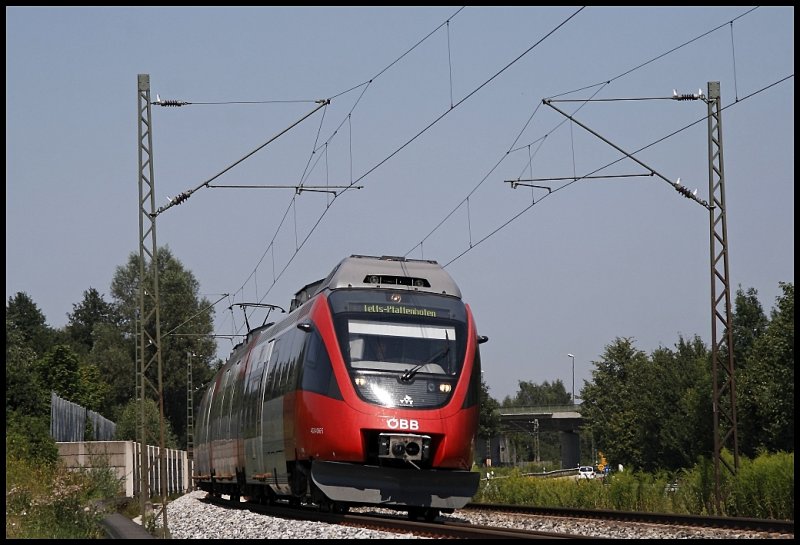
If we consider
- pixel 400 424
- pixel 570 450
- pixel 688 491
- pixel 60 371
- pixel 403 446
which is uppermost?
pixel 60 371

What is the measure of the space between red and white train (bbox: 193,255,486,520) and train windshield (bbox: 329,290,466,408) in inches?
0.7

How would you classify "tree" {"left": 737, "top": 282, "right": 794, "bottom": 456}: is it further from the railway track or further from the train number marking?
the train number marking

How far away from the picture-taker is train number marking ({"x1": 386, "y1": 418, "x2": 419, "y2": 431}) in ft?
67.1

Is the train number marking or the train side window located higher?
the train side window

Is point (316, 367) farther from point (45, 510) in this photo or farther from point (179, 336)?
point (179, 336)

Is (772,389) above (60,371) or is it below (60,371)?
below

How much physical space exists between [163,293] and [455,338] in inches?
3399

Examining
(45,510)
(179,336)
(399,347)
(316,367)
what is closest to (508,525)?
(399,347)

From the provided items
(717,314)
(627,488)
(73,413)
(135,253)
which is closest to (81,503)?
(627,488)

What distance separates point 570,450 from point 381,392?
11455 cm

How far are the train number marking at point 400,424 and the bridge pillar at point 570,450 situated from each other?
110448 mm

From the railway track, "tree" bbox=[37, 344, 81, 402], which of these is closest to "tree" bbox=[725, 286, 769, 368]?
"tree" bbox=[37, 344, 81, 402]

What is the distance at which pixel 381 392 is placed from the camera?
67.6 ft

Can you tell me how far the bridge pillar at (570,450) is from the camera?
5113 inches
